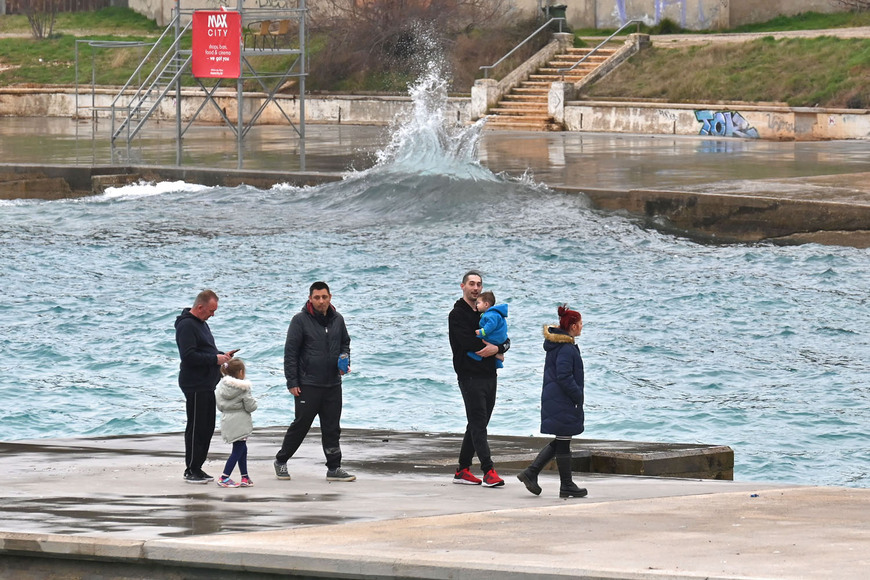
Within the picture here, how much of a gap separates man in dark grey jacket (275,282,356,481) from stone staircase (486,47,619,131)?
31752 millimetres

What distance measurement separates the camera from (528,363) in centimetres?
1830

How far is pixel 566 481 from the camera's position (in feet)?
30.4

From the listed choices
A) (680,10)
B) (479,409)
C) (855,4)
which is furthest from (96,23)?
(479,409)

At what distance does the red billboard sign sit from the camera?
105 feet

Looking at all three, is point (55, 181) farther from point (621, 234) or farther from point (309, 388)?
point (309, 388)

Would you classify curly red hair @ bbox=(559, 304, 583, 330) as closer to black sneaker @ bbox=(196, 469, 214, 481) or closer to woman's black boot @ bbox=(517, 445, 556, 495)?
woman's black boot @ bbox=(517, 445, 556, 495)

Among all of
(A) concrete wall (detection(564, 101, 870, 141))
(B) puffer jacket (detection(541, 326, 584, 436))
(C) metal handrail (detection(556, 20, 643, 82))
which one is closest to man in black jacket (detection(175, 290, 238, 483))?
(B) puffer jacket (detection(541, 326, 584, 436))

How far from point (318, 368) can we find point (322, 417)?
38 cm

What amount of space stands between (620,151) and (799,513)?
25884 mm

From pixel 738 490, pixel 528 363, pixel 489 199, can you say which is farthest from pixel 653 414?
pixel 489 199

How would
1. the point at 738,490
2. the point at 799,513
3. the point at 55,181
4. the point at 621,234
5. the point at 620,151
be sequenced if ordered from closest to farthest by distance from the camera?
the point at 799,513
the point at 738,490
the point at 621,234
the point at 55,181
the point at 620,151

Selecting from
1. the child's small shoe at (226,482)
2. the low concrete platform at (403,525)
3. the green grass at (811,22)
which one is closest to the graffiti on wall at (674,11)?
the green grass at (811,22)

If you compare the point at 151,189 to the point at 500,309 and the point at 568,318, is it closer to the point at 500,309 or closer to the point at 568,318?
the point at 500,309

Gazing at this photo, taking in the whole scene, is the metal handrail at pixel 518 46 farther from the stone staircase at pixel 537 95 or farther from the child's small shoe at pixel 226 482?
the child's small shoe at pixel 226 482
